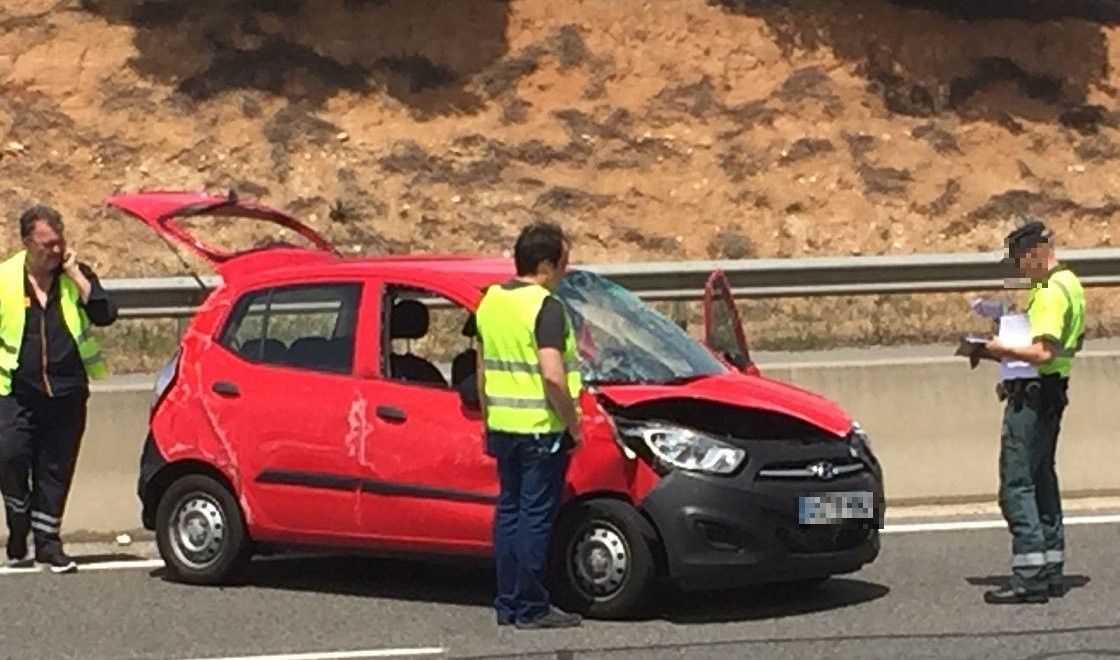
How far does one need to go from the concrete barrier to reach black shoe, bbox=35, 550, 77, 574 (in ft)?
5.75

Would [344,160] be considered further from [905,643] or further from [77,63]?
[905,643]

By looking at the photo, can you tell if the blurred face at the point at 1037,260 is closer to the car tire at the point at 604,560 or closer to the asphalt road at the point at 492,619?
the asphalt road at the point at 492,619

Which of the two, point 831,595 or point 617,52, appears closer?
point 831,595

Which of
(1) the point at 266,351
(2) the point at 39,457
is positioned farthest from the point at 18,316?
(1) the point at 266,351

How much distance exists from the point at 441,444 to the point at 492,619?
780 mm

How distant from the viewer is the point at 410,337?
1045 centimetres

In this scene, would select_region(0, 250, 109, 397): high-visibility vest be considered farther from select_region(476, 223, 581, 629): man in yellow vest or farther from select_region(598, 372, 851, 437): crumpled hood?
select_region(598, 372, 851, 437): crumpled hood

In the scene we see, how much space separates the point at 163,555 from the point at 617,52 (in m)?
15.6

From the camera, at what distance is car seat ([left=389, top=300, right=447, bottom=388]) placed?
1023 centimetres

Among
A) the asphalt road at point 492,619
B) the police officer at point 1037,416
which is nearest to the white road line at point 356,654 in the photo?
the asphalt road at point 492,619

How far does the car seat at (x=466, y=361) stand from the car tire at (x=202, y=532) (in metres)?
1.20

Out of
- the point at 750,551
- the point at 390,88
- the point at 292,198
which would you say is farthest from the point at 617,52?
the point at 750,551

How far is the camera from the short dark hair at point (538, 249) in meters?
9.40

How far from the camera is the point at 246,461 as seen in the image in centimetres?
1042
